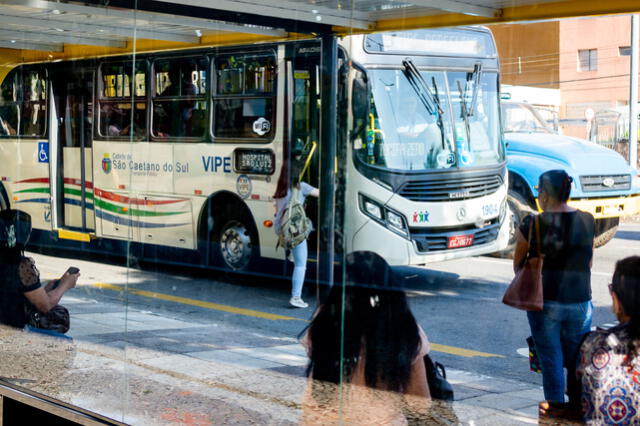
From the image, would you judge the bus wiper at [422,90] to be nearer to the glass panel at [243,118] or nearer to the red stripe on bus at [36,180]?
the glass panel at [243,118]

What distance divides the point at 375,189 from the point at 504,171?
60 cm

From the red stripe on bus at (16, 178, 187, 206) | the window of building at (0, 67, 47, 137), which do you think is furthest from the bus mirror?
the window of building at (0, 67, 47, 137)

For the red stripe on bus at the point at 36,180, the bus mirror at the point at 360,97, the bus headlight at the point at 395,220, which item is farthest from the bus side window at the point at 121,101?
the bus headlight at the point at 395,220

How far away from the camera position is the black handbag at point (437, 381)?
356 cm

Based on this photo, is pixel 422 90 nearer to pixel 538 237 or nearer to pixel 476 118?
pixel 476 118

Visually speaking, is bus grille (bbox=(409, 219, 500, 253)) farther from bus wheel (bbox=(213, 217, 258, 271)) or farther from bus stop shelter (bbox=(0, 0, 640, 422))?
bus wheel (bbox=(213, 217, 258, 271))

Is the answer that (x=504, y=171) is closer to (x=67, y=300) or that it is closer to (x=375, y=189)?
(x=375, y=189)

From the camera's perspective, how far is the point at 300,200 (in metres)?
4.11

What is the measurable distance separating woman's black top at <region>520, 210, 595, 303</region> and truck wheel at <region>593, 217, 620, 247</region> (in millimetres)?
17

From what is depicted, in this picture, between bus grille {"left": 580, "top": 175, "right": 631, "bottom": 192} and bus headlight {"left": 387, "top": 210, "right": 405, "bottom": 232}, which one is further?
bus headlight {"left": 387, "top": 210, "right": 405, "bottom": 232}

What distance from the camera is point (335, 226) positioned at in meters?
3.90

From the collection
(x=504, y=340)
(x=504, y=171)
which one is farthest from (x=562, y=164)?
(x=504, y=340)

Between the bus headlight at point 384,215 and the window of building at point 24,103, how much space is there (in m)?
2.83

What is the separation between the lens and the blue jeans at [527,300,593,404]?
10.3 ft
